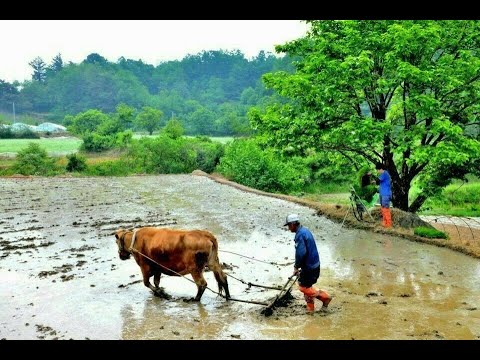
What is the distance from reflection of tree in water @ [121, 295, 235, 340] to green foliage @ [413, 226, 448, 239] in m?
8.12

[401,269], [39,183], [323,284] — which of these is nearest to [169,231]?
[323,284]

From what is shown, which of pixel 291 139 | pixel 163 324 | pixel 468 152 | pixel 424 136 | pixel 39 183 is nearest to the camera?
pixel 163 324

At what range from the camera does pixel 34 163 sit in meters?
44.3

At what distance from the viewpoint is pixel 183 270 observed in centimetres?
908

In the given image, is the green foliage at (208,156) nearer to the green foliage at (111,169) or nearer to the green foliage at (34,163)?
the green foliage at (111,169)

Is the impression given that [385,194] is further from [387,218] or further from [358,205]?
[358,205]

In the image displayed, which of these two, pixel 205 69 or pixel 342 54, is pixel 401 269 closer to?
pixel 342 54

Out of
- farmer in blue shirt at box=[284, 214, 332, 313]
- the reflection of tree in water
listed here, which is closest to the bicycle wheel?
farmer in blue shirt at box=[284, 214, 332, 313]

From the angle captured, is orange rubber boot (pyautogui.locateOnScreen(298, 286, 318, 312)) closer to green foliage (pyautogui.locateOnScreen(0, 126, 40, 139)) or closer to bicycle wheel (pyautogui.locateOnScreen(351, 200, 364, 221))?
bicycle wheel (pyautogui.locateOnScreen(351, 200, 364, 221))

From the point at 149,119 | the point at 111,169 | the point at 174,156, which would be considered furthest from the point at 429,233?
the point at 149,119

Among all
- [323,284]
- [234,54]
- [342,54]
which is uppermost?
[234,54]

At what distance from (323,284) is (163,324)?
368 cm

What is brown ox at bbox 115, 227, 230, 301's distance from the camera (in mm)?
8938
